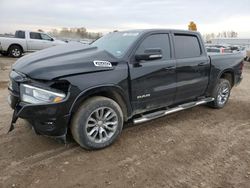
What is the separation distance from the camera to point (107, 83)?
3.70 meters

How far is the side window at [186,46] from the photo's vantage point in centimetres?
488

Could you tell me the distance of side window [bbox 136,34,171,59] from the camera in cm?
432

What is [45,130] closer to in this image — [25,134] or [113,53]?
[25,134]

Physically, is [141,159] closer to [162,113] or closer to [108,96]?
[108,96]

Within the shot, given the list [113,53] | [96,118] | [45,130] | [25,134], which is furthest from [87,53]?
[25,134]

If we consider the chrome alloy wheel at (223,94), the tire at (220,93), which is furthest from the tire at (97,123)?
the chrome alloy wheel at (223,94)

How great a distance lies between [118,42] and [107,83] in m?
1.14

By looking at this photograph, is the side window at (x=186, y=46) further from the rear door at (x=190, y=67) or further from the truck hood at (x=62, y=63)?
the truck hood at (x=62, y=63)

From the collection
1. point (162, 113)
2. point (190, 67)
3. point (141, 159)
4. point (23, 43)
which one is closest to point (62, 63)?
point (141, 159)

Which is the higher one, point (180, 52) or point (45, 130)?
point (180, 52)

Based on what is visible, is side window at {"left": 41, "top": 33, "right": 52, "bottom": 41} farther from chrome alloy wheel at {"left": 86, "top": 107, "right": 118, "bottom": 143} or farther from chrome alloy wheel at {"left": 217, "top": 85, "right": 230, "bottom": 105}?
chrome alloy wheel at {"left": 86, "top": 107, "right": 118, "bottom": 143}

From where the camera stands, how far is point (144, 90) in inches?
166

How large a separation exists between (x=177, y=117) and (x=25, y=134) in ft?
9.99

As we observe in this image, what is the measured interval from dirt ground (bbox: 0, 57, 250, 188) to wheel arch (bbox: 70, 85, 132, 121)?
558 millimetres
